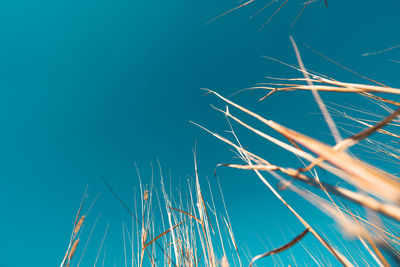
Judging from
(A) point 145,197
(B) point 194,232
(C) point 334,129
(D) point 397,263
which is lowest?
(D) point 397,263

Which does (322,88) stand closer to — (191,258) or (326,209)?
(326,209)

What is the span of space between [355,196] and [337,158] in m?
0.05

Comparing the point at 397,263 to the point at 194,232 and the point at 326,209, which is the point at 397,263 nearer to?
the point at 326,209

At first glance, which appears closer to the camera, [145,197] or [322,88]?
[322,88]

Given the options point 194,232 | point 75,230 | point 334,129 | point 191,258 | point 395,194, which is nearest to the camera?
point 395,194

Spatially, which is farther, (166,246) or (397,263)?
(166,246)

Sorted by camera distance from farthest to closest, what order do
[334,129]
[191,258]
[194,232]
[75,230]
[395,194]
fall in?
1. [194,232]
2. [191,258]
3. [75,230]
4. [334,129]
5. [395,194]

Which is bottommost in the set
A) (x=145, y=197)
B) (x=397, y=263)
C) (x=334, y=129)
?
(x=397, y=263)

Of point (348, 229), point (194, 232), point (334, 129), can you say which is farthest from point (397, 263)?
point (194, 232)

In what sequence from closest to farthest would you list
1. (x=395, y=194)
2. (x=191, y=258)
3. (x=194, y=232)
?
(x=395, y=194) < (x=191, y=258) < (x=194, y=232)

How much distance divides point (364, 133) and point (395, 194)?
0.07 metres

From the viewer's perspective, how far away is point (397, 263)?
0.42 ft

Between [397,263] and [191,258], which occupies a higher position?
[191,258]

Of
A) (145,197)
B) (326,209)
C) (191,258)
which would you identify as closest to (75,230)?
(145,197)
